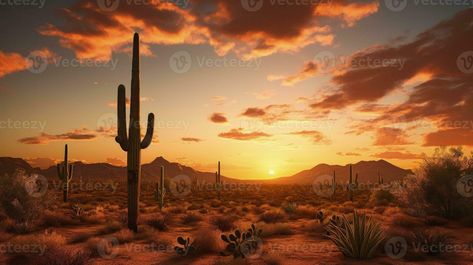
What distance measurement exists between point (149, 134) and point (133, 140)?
0.91 m

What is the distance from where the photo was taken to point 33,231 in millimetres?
15078

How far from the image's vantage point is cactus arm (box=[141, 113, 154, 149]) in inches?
557

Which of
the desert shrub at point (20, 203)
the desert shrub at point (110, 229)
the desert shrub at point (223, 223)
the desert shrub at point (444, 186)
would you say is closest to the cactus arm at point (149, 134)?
the desert shrub at point (110, 229)

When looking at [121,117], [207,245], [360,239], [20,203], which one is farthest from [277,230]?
[20,203]

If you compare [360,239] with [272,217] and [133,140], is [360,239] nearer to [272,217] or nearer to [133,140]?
[133,140]

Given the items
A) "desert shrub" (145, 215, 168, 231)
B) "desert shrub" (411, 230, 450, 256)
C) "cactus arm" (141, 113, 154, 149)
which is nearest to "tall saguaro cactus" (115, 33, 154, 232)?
"cactus arm" (141, 113, 154, 149)

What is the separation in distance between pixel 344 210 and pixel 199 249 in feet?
46.8

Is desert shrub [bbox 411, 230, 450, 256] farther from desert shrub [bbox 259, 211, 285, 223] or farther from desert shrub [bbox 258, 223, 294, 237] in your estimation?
desert shrub [bbox 259, 211, 285, 223]

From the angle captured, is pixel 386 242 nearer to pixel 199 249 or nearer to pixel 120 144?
pixel 199 249

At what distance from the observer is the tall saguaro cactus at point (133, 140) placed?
519 inches

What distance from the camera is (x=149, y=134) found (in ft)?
47.2

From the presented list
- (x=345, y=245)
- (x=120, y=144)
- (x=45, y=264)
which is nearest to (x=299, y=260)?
(x=345, y=245)

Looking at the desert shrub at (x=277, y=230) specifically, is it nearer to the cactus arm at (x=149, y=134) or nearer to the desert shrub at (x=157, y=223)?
the desert shrub at (x=157, y=223)

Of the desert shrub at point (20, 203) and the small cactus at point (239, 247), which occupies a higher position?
the desert shrub at point (20, 203)
